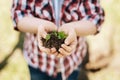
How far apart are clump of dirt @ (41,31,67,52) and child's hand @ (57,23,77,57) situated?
0.03m

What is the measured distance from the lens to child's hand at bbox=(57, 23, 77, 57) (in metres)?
1.58

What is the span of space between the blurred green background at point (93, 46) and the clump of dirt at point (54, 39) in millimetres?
977

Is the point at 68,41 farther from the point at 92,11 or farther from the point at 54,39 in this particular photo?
the point at 92,11

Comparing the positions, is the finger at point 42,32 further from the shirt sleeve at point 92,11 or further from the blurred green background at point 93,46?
the blurred green background at point 93,46

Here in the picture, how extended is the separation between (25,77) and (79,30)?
96 centimetres

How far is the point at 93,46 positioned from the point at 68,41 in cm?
113

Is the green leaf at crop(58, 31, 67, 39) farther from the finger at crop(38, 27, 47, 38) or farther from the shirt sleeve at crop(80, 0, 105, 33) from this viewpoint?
the shirt sleeve at crop(80, 0, 105, 33)

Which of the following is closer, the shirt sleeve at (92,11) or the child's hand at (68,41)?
the child's hand at (68,41)

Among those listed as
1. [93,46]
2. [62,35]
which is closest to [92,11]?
[62,35]

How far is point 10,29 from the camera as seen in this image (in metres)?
2.78

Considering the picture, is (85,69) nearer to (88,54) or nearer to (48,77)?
(88,54)

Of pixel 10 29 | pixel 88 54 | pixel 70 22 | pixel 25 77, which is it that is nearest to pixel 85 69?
pixel 88 54

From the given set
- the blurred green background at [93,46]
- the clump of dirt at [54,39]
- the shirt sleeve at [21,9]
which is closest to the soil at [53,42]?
the clump of dirt at [54,39]

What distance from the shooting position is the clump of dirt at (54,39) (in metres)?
1.61
